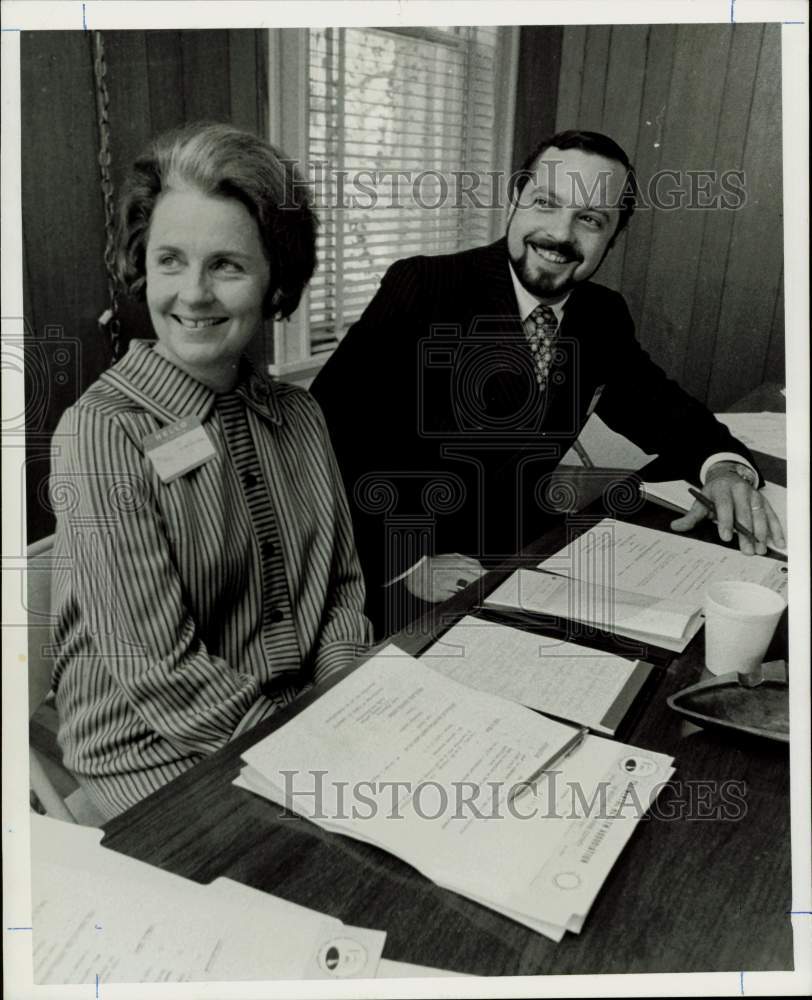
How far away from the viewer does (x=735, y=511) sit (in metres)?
1.21

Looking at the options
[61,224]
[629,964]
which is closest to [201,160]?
[61,224]

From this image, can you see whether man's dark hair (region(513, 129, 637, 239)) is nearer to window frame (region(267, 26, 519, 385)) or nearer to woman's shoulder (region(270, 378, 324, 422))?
window frame (region(267, 26, 519, 385))

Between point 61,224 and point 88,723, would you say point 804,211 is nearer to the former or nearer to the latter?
point 61,224

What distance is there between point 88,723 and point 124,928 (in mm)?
284

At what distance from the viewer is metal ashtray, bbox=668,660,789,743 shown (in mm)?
830

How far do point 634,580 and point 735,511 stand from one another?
253mm

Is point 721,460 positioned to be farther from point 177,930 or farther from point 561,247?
point 177,930

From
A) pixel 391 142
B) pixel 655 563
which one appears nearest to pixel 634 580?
pixel 655 563

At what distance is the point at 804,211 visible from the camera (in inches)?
38.6

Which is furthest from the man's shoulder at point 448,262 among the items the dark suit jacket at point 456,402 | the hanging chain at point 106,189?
the hanging chain at point 106,189

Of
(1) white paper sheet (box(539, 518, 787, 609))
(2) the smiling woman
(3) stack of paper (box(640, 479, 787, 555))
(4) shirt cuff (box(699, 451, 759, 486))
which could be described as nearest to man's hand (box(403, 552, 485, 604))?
(1) white paper sheet (box(539, 518, 787, 609))

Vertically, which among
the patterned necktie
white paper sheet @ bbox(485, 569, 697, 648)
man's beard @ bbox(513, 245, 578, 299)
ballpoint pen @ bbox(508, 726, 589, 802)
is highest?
man's beard @ bbox(513, 245, 578, 299)

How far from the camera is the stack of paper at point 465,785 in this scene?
69cm

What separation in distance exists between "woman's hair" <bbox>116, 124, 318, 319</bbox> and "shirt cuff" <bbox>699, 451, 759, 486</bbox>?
2.39 ft
